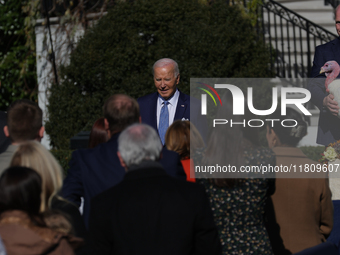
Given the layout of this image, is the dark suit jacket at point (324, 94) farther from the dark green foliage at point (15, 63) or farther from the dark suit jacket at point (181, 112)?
the dark green foliage at point (15, 63)

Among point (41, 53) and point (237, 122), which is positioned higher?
point (41, 53)

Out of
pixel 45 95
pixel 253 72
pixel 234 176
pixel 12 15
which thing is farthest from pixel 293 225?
pixel 12 15

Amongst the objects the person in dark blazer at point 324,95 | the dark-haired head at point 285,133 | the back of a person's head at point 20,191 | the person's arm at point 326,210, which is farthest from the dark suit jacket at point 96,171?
the person in dark blazer at point 324,95

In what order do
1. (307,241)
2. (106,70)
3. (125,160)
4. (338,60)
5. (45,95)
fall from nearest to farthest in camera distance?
1. (125,160)
2. (307,241)
3. (338,60)
4. (106,70)
5. (45,95)

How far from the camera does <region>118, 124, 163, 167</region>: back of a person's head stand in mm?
2344

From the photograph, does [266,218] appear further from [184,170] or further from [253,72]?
[253,72]

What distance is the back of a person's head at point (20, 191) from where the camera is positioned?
2.11 meters

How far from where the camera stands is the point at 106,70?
7.03 metres

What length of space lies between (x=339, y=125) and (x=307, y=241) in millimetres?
1529

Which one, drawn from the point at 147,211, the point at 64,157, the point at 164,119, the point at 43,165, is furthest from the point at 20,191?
the point at 64,157

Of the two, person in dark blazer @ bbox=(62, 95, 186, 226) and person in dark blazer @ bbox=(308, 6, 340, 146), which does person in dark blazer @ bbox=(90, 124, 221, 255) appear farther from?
person in dark blazer @ bbox=(308, 6, 340, 146)

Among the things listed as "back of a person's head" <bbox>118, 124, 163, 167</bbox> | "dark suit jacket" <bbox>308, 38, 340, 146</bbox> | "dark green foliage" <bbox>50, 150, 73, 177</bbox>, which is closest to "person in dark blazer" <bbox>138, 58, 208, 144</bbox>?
"dark suit jacket" <bbox>308, 38, 340, 146</bbox>

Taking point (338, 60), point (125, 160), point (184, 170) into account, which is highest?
point (338, 60)

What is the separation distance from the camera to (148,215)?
225cm
